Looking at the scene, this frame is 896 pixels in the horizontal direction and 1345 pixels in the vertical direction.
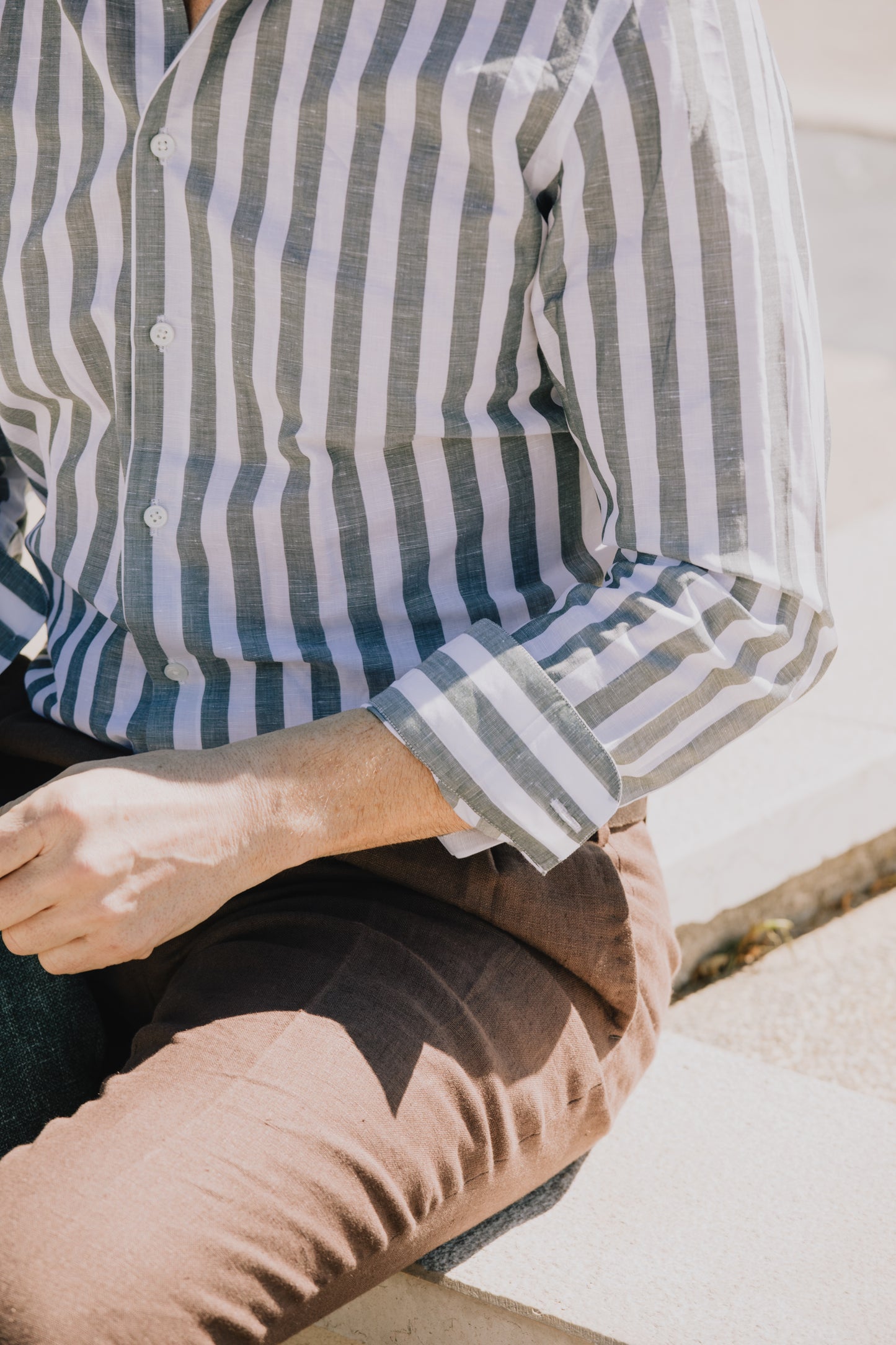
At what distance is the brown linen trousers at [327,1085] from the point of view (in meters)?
0.99

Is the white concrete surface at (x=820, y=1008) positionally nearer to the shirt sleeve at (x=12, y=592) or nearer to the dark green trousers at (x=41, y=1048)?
the dark green trousers at (x=41, y=1048)

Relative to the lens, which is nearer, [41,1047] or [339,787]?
[339,787]

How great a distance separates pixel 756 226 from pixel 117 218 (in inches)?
28.0

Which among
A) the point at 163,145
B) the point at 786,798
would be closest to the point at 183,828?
the point at 163,145

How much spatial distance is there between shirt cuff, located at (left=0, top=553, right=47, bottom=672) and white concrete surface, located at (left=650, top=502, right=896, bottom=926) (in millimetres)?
1109

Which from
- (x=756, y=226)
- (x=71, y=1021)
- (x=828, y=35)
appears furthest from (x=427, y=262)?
(x=828, y=35)

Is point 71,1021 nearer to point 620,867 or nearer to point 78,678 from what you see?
point 78,678

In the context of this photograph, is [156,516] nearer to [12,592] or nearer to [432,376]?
[432,376]

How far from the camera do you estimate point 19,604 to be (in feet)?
5.73

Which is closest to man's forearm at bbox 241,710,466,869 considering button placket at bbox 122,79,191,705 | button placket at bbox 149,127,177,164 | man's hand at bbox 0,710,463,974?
man's hand at bbox 0,710,463,974

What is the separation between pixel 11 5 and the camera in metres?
1.47

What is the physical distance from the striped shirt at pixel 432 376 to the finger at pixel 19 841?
32 cm

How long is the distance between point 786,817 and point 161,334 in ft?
4.81

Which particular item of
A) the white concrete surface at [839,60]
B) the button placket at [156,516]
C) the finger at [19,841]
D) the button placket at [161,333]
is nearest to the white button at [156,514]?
the button placket at [156,516]
